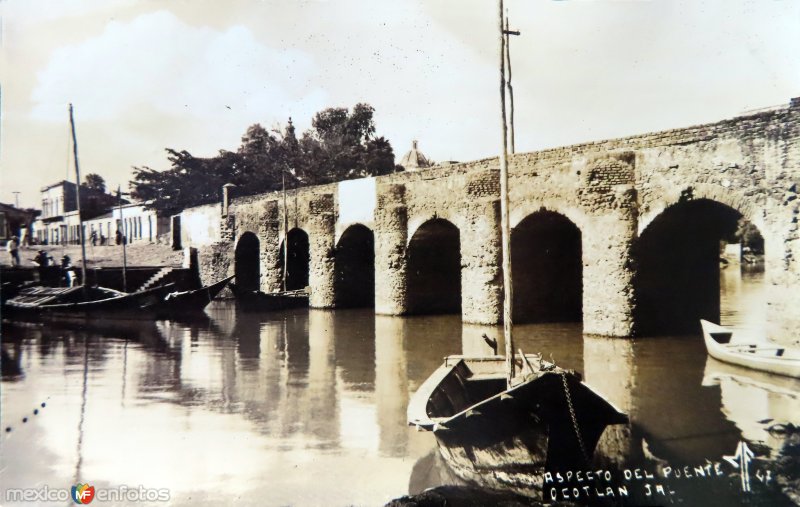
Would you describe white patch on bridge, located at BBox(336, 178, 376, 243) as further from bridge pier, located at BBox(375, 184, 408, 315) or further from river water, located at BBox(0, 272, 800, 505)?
river water, located at BBox(0, 272, 800, 505)

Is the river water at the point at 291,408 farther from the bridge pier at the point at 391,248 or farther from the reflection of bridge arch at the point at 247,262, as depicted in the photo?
the reflection of bridge arch at the point at 247,262

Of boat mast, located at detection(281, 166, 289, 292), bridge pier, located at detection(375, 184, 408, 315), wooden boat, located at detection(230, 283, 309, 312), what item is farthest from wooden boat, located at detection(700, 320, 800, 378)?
boat mast, located at detection(281, 166, 289, 292)

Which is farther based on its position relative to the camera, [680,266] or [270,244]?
[270,244]

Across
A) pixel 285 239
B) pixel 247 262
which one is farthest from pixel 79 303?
pixel 247 262

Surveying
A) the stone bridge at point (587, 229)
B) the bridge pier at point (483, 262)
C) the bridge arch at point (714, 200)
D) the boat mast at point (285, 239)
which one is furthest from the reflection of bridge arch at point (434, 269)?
the boat mast at point (285, 239)

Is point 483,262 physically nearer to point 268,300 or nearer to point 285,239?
point 268,300

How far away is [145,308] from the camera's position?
17859 millimetres

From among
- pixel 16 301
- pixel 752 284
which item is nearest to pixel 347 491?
pixel 16 301

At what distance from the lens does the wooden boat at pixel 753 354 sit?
8.73 m

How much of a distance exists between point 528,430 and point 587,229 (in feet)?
26.7

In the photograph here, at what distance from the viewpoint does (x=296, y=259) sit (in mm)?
22922

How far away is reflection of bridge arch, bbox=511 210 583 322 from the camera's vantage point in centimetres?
1440

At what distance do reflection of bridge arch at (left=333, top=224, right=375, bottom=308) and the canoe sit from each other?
14257 millimetres

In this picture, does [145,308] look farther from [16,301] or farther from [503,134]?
[503,134]
